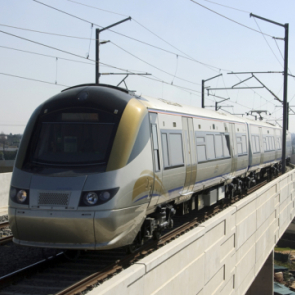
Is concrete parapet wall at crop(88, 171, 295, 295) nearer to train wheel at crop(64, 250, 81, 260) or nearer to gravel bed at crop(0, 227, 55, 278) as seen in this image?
train wheel at crop(64, 250, 81, 260)

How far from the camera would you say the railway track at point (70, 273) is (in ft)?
22.0

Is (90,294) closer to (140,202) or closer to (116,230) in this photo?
(116,230)

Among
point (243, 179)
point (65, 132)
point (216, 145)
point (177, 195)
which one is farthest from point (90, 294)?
point (243, 179)

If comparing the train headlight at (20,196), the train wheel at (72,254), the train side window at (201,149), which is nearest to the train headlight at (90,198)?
the train headlight at (20,196)

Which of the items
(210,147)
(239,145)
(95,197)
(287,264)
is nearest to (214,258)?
(95,197)

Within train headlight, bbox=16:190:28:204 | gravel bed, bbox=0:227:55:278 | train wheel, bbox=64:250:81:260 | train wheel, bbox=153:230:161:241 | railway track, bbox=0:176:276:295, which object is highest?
train headlight, bbox=16:190:28:204

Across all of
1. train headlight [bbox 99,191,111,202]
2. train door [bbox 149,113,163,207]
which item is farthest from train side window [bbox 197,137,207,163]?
train headlight [bbox 99,191,111,202]

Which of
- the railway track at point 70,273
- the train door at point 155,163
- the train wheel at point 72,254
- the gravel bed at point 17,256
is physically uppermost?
the train door at point 155,163

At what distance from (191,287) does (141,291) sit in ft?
7.12

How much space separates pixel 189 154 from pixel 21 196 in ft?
14.6

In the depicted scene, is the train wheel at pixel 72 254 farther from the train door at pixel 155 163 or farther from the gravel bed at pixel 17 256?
the train door at pixel 155 163

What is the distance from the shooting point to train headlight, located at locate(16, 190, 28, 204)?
7.39 meters

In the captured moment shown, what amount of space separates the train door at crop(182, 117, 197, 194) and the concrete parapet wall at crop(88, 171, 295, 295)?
1115 millimetres

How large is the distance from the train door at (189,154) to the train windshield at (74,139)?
9.82 feet
